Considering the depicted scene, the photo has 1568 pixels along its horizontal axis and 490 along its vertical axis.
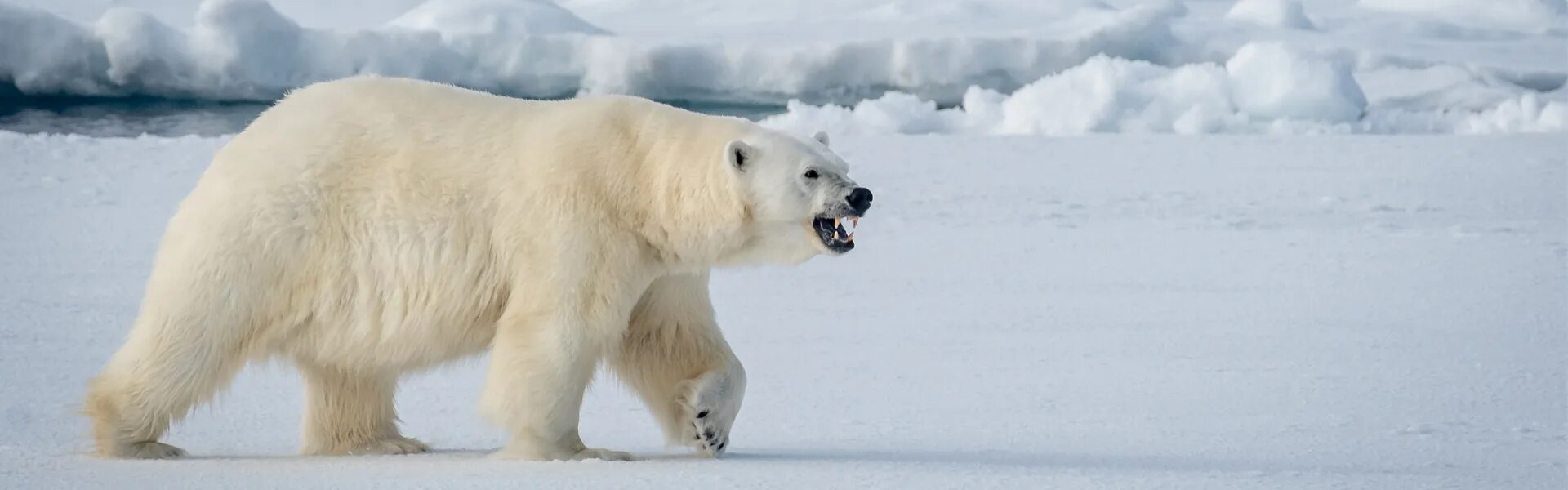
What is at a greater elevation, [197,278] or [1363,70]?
[1363,70]

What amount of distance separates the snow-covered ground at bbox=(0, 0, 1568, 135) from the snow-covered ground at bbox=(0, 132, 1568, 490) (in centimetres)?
501

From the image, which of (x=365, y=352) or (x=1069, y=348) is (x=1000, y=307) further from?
(x=365, y=352)

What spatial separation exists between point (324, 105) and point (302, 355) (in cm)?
58

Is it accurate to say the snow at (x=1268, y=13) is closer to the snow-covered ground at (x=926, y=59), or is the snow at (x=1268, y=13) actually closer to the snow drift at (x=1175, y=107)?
the snow-covered ground at (x=926, y=59)

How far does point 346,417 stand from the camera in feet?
13.4

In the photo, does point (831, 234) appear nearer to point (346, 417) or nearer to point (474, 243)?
point (474, 243)

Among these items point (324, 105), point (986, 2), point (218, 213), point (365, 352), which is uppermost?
point (986, 2)

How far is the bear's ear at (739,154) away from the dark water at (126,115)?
11.1 m

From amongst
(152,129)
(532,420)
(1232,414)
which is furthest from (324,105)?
(152,129)

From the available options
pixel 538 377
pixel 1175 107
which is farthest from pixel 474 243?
pixel 1175 107

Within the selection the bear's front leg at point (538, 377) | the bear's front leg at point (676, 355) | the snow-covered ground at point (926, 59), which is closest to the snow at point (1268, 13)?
the snow-covered ground at point (926, 59)

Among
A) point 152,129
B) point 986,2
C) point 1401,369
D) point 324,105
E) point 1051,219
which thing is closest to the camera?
point 324,105

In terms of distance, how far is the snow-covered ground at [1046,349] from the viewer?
3514 mm

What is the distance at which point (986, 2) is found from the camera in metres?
21.0
